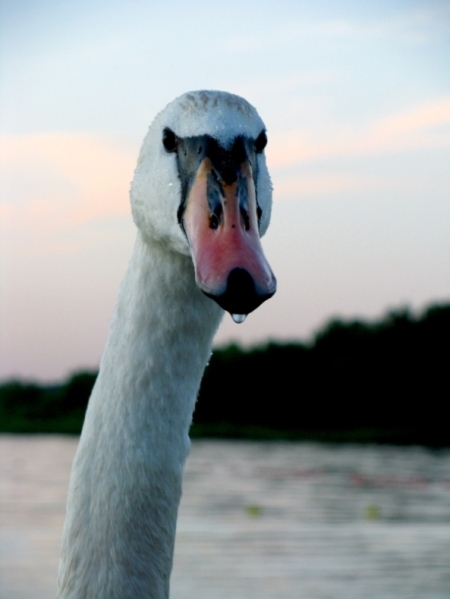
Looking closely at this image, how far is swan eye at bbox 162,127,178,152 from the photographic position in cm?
277

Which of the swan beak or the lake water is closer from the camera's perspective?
the swan beak

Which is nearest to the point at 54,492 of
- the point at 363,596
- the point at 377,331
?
the point at 363,596

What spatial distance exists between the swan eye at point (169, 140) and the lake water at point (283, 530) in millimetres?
7728

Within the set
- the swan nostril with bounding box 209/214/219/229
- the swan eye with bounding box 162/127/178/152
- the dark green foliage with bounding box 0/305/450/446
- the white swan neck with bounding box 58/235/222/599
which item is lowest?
the white swan neck with bounding box 58/235/222/599

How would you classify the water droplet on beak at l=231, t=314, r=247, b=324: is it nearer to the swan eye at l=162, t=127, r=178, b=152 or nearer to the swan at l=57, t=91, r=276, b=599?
the swan at l=57, t=91, r=276, b=599

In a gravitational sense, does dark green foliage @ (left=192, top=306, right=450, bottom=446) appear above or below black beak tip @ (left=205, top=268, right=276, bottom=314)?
above

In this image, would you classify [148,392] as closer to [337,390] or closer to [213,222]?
[213,222]

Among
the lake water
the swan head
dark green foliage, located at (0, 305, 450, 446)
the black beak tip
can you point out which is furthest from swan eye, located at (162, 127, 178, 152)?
dark green foliage, located at (0, 305, 450, 446)

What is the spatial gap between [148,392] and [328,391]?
3440 cm

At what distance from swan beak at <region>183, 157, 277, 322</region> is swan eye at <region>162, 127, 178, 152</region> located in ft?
0.54

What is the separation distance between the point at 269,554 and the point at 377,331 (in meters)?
28.0

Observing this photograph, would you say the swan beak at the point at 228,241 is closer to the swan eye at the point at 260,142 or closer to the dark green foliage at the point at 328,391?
the swan eye at the point at 260,142

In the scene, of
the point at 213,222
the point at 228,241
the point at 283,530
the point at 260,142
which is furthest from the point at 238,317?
the point at 283,530

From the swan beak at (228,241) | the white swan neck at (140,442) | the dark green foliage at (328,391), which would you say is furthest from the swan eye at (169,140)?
the dark green foliage at (328,391)
